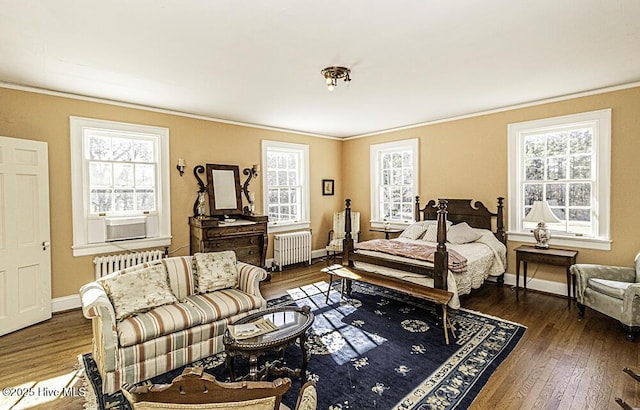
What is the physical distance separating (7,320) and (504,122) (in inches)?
268

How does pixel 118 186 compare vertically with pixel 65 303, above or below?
above

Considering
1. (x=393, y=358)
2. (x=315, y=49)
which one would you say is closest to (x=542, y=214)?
(x=393, y=358)

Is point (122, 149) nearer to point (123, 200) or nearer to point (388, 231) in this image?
point (123, 200)

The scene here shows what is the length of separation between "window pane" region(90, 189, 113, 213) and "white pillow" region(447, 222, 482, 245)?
4.96 m

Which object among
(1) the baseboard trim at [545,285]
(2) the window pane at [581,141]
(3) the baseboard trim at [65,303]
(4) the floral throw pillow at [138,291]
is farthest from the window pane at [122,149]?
(2) the window pane at [581,141]

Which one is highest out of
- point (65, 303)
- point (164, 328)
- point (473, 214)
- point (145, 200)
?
A: point (145, 200)

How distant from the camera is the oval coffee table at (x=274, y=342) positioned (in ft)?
7.39

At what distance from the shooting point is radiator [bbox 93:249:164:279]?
13.8ft

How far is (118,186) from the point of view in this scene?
4.46 metres

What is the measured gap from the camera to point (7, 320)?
3352 millimetres

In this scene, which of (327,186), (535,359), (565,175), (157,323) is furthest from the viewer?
(327,186)

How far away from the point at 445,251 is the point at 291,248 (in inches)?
131

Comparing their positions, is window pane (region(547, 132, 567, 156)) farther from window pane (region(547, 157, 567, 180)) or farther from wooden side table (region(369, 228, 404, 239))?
wooden side table (region(369, 228, 404, 239))

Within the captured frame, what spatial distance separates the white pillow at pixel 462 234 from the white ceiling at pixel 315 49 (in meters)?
1.89
